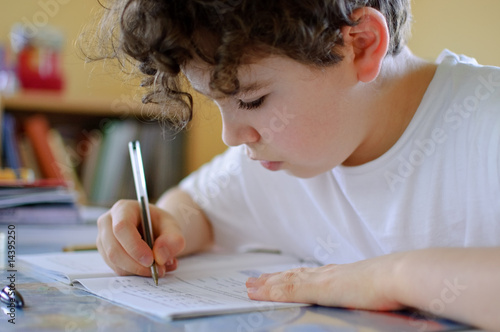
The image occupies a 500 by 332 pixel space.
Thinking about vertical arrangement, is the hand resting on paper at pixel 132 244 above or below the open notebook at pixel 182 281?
above

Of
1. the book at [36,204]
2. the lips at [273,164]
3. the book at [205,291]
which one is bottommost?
the book at [205,291]

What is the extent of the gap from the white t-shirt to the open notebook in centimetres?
10

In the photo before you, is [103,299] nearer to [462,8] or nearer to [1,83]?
[462,8]

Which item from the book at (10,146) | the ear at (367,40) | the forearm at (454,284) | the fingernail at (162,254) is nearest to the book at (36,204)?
the fingernail at (162,254)

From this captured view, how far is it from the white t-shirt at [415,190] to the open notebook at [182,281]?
0.10 metres

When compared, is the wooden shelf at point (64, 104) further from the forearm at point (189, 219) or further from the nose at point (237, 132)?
the nose at point (237, 132)

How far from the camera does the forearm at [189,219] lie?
97 centimetres

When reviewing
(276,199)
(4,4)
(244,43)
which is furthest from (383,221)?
(4,4)

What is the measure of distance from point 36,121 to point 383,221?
1.52 m

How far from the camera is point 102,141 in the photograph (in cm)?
223

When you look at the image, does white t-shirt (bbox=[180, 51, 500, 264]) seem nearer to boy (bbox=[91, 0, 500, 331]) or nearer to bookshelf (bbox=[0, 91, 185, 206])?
boy (bbox=[91, 0, 500, 331])

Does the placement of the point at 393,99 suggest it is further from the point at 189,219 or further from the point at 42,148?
the point at 42,148

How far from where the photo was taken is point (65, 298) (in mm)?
609

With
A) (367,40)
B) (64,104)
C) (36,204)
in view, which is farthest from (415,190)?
(64,104)
